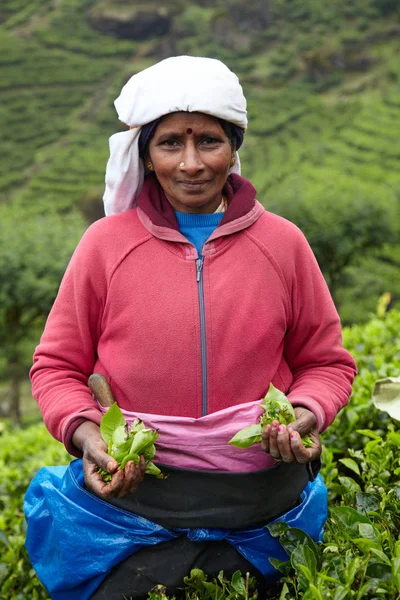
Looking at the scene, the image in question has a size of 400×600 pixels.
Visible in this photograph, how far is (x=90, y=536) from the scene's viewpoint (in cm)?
166

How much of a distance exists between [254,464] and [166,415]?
9.0 inches

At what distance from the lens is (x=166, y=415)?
5.47ft

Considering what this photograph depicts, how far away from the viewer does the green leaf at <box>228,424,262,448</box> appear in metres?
1.52

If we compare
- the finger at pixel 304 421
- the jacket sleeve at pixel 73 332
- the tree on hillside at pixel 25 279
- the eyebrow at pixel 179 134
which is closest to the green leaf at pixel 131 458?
the jacket sleeve at pixel 73 332

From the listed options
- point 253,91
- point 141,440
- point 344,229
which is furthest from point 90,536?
point 253,91

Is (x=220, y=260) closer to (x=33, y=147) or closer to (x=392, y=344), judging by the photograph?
(x=392, y=344)

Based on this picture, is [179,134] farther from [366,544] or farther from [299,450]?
[366,544]

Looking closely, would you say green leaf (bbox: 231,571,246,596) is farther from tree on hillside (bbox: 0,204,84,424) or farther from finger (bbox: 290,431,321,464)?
tree on hillside (bbox: 0,204,84,424)

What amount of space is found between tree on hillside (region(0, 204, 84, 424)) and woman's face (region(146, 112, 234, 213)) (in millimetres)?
15624

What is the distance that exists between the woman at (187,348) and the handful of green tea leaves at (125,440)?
45 mm

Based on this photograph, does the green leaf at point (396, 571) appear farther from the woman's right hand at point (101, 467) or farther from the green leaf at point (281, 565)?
the woman's right hand at point (101, 467)

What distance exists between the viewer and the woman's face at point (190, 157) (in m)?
1.69

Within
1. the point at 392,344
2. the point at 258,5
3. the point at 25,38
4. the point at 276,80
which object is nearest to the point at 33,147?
the point at 25,38

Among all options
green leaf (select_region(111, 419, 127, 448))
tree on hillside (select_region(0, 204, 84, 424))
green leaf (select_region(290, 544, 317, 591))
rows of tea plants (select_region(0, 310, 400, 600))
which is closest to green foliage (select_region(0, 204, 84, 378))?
tree on hillside (select_region(0, 204, 84, 424))
